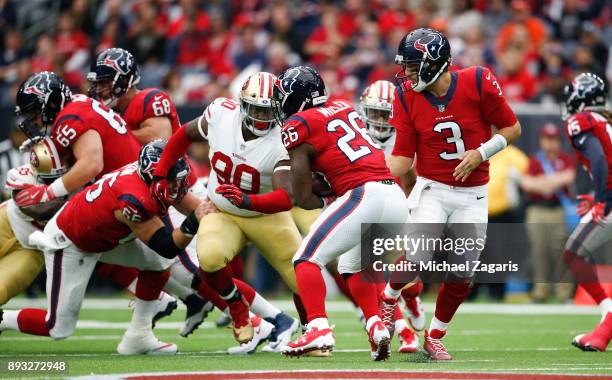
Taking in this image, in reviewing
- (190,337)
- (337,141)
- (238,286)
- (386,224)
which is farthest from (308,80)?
(190,337)

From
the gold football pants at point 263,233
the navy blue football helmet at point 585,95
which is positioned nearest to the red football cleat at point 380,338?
the gold football pants at point 263,233

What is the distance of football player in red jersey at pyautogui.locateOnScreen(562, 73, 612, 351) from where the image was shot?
819 cm

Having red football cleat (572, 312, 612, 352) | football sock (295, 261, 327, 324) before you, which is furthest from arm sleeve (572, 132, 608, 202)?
football sock (295, 261, 327, 324)

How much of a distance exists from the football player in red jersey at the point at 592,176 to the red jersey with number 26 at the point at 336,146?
1.96 m

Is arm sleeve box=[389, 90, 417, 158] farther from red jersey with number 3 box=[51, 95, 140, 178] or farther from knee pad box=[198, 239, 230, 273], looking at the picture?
red jersey with number 3 box=[51, 95, 140, 178]

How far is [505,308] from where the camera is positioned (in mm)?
12250

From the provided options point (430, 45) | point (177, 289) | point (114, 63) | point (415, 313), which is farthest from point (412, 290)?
point (114, 63)

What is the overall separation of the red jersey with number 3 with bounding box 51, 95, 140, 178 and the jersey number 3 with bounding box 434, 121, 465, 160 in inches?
93.6

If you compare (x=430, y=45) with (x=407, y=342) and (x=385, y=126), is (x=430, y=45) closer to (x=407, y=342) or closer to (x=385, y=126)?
(x=385, y=126)

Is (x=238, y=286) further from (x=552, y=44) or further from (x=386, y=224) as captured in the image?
(x=552, y=44)

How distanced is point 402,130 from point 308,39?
8.59 meters

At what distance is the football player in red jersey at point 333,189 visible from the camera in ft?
22.0

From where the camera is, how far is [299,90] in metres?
7.00

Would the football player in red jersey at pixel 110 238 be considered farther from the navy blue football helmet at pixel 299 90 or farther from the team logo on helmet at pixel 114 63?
the team logo on helmet at pixel 114 63
